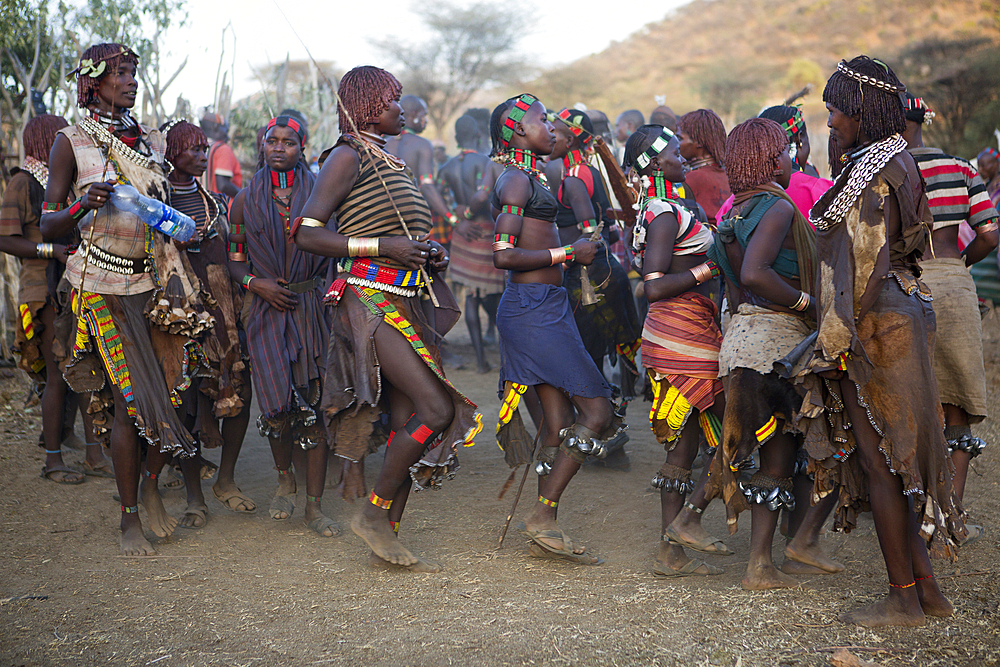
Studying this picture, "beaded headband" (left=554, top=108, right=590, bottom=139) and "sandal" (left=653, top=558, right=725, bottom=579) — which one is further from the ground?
"beaded headband" (left=554, top=108, right=590, bottom=139)

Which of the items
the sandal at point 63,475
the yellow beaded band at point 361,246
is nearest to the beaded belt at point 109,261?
the yellow beaded band at point 361,246

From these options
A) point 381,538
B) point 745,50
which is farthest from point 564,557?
point 745,50

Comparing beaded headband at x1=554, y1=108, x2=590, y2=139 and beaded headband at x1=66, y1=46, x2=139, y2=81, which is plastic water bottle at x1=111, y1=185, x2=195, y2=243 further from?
beaded headband at x1=554, y1=108, x2=590, y2=139

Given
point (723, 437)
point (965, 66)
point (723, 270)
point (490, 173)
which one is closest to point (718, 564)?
point (723, 437)

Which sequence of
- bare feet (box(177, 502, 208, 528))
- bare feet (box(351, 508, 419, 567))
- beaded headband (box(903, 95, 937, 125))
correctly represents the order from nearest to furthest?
beaded headband (box(903, 95, 937, 125))
bare feet (box(351, 508, 419, 567))
bare feet (box(177, 502, 208, 528))

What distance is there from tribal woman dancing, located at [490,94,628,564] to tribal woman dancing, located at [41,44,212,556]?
157cm

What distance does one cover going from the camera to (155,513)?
13.2 ft

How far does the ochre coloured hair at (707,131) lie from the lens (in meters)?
4.02

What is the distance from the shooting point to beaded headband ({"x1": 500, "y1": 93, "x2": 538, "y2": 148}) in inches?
153

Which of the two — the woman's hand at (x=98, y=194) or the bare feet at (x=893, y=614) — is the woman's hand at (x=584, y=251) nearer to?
the bare feet at (x=893, y=614)

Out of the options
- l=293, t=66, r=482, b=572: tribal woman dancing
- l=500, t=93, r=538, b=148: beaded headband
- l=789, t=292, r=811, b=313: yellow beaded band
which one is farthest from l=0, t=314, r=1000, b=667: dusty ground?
l=500, t=93, r=538, b=148: beaded headband

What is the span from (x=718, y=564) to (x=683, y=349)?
3.23 ft

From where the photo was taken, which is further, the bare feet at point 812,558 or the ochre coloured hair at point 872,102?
the bare feet at point 812,558

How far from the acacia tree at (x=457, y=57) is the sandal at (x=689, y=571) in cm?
2725
